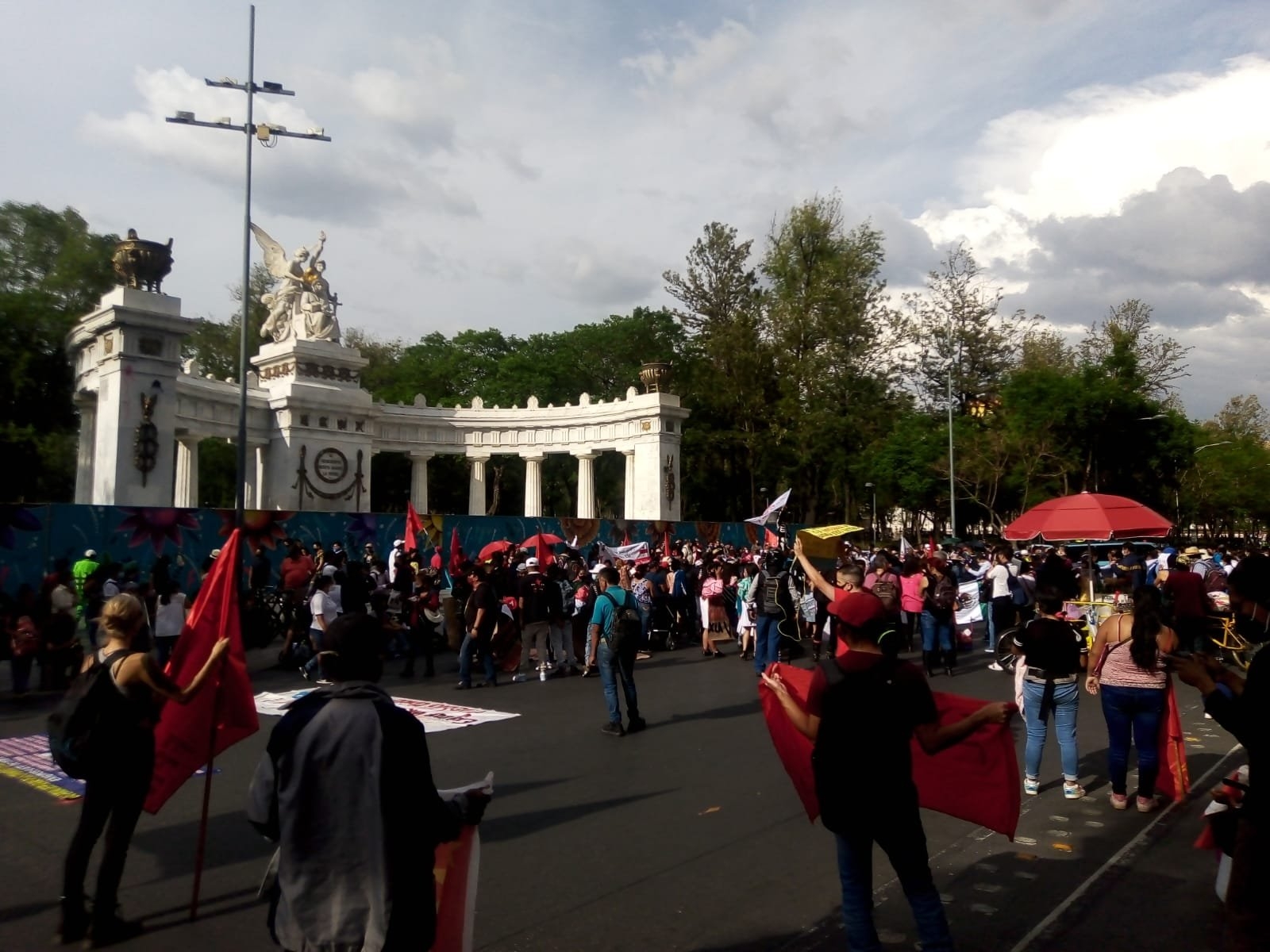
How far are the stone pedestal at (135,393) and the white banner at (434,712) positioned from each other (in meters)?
14.2

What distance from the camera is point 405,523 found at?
2064 cm

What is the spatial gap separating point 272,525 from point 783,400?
31.4 m

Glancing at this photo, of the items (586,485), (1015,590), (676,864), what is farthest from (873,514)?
(676,864)

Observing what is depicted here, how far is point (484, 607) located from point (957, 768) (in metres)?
8.32

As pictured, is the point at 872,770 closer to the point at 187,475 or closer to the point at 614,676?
the point at 614,676

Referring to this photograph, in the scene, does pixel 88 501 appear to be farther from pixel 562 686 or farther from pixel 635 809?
pixel 635 809

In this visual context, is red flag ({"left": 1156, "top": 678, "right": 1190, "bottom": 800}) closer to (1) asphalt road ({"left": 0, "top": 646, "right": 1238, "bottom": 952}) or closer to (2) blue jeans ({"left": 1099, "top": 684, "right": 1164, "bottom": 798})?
(2) blue jeans ({"left": 1099, "top": 684, "right": 1164, "bottom": 798})

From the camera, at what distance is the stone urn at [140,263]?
23844 mm

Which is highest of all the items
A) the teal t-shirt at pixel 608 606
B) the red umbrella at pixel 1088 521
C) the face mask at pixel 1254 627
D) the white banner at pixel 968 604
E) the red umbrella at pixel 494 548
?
the red umbrella at pixel 1088 521

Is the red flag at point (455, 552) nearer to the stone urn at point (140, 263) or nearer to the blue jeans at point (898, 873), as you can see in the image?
the stone urn at point (140, 263)

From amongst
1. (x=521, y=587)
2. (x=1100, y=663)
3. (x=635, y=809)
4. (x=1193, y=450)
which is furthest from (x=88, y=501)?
(x=1193, y=450)

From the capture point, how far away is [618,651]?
9641 millimetres

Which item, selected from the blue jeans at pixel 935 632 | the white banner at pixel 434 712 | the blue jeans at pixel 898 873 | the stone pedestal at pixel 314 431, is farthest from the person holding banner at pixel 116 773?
the stone pedestal at pixel 314 431

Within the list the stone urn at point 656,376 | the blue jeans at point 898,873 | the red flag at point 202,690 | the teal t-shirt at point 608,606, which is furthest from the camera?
the stone urn at point 656,376
